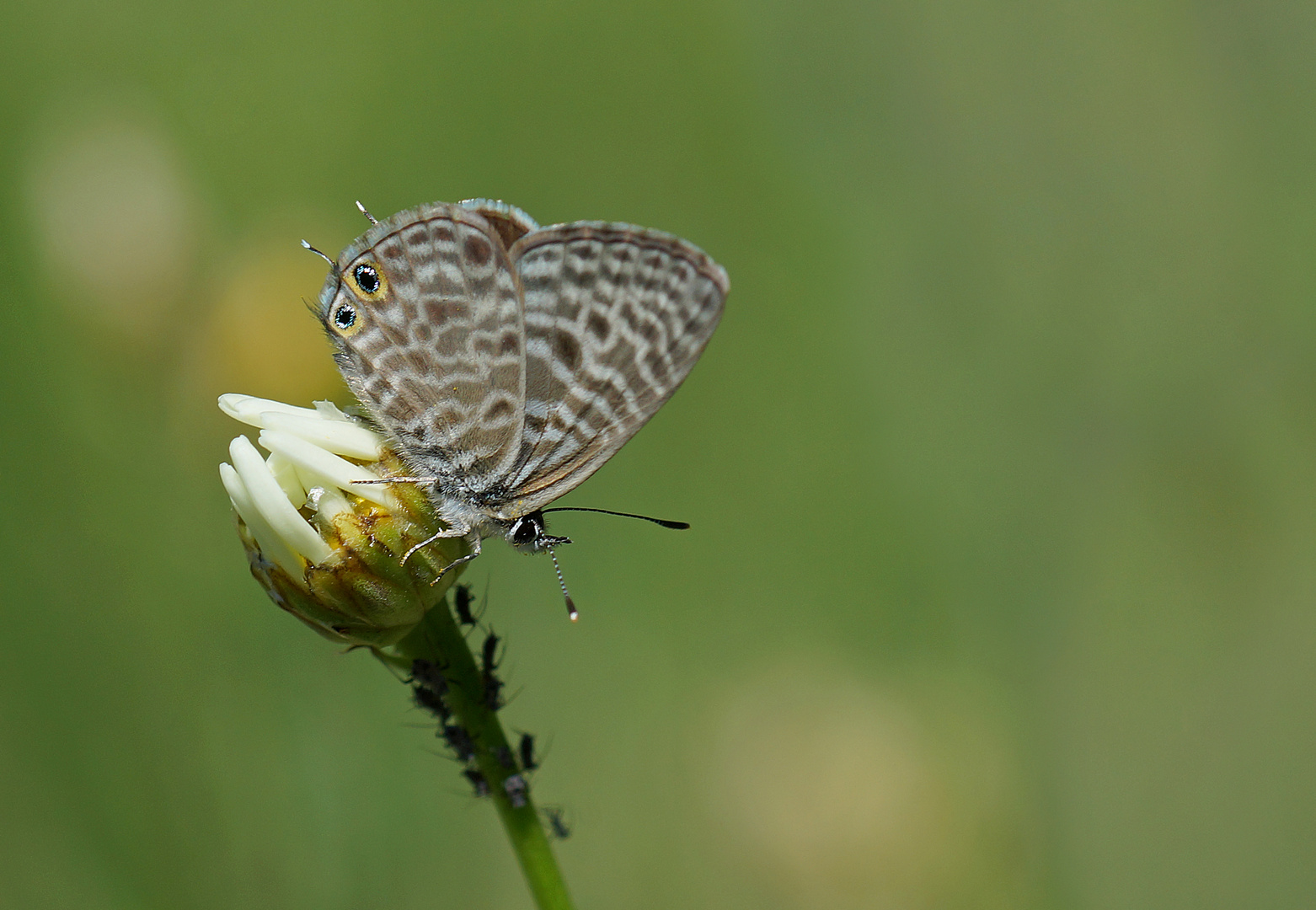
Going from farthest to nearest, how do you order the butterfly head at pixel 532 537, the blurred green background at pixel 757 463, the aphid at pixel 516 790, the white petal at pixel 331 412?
1. the blurred green background at pixel 757 463
2. the butterfly head at pixel 532 537
3. the white petal at pixel 331 412
4. the aphid at pixel 516 790

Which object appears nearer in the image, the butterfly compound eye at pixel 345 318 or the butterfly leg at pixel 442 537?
the butterfly leg at pixel 442 537

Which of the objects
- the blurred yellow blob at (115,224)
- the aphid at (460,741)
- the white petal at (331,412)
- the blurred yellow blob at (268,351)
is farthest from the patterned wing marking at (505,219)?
the blurred yellow blob at (115,224)

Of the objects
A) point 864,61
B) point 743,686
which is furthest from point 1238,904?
point 864,61

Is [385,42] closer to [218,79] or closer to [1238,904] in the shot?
[218,79]

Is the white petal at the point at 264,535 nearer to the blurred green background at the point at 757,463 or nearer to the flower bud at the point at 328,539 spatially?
the flower bud at the point at 328,539

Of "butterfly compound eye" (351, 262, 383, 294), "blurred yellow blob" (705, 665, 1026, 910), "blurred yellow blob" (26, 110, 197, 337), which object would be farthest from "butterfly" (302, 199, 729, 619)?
"blurred yellow blob" (705, 665, 1026, 910)

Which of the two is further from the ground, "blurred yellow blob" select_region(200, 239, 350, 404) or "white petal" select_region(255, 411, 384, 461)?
"blurred yellow blob" select_region(200, 239, 350, 404)

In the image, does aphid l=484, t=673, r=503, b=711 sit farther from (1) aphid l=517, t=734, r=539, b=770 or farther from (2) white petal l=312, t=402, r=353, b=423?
(2) white petal l=312, t=402, r=353, b=423
